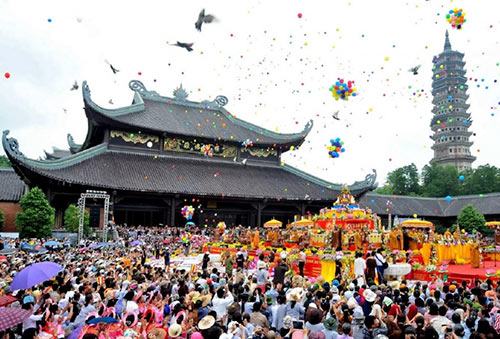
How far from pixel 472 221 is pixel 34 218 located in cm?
3665

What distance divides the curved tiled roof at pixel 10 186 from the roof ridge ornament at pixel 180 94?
15874 millimetres

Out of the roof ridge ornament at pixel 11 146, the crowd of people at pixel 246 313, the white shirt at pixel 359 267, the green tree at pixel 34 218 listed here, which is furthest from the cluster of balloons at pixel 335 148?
the roof ridge ornament at pixel 11 146

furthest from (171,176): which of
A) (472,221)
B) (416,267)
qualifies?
(472,221)

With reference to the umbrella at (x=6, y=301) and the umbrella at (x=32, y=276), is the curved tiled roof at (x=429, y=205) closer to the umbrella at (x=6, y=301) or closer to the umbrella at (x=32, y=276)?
the umbrella at (x=32, y=276)

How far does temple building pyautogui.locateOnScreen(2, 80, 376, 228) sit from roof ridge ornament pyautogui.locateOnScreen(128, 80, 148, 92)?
0.35 feet

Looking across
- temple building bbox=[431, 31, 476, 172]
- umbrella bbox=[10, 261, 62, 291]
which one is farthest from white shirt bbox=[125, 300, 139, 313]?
temple building bbox=[431, 31, 476, 172]

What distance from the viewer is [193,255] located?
2258 centimetres

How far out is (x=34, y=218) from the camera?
21.3m

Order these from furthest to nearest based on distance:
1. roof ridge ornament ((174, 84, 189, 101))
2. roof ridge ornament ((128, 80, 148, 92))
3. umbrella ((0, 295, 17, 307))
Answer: roof ridge ornament ((174, 84, 189, 101))
roof ridge ornament ((128, 80, 148, 92))
umbrella ((0, 295, 17, 307))

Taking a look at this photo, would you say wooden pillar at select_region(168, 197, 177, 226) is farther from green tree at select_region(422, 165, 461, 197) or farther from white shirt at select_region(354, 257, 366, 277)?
green tree at select_region(422, 165, 461, 197)

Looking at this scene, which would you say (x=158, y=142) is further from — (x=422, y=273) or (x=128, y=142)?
(x=422, y=273)

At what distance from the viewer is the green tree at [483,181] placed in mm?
53969

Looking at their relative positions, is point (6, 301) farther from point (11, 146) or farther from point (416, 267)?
point (11, 146)

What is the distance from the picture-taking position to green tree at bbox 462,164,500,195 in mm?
53969
